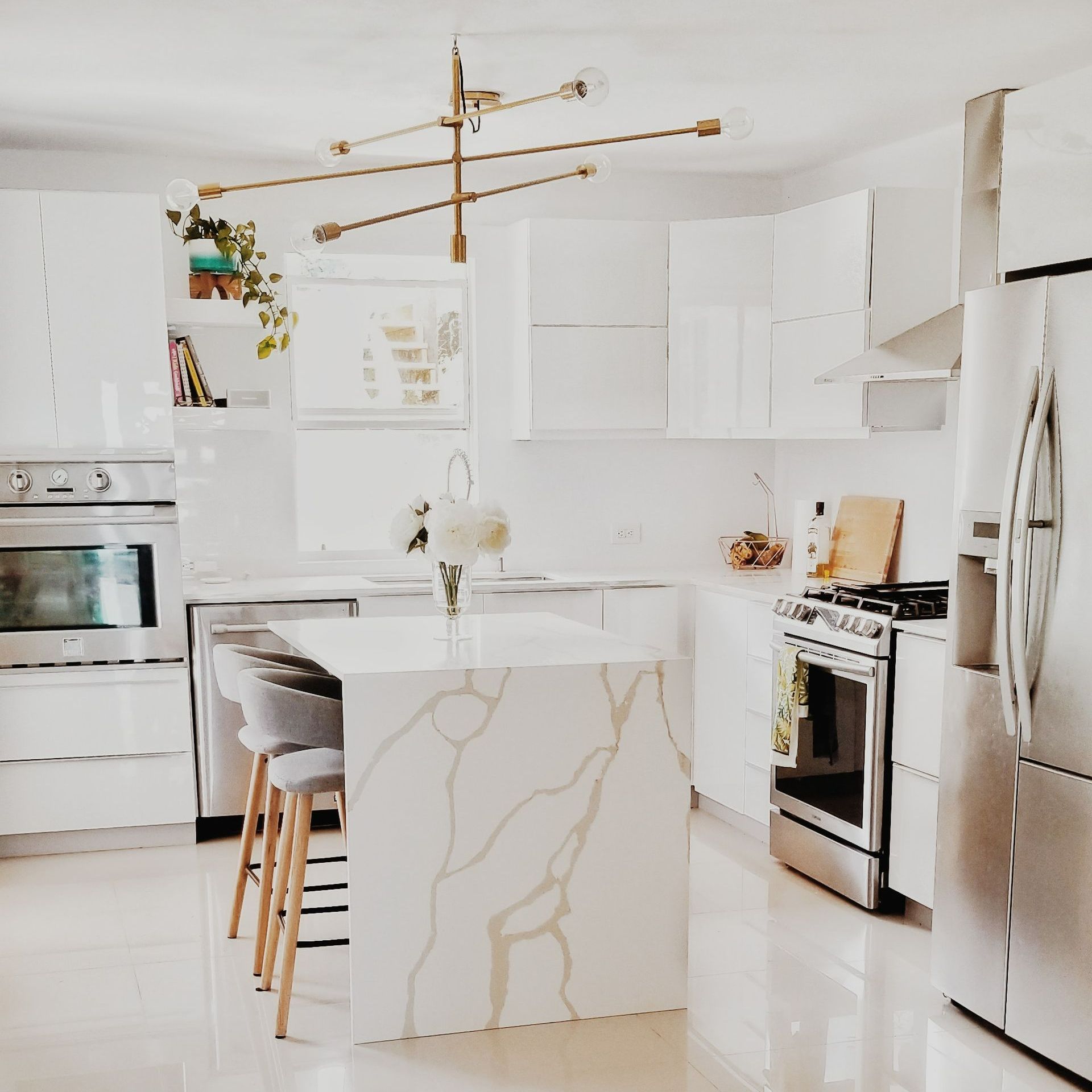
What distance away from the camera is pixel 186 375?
4543mm

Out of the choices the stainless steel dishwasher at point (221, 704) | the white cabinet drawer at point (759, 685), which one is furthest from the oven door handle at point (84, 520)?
the white cabinet drawer at point (759, 685)

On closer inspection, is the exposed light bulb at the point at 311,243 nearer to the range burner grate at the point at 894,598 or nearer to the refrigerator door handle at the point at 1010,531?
the refrigerator door handle at the point at 1010,531

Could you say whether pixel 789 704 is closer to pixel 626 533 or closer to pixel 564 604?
pixel 564 604

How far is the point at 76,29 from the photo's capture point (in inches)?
124

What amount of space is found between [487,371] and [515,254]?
0.51 m

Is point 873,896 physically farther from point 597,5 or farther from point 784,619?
point 597,5

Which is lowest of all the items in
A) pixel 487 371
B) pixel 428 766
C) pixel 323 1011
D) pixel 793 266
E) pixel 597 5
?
pixel 323 1011

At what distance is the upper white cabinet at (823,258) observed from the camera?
4148 mm

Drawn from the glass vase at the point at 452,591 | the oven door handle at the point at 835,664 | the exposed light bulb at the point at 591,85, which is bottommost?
the oven door handle at the point at 835,664

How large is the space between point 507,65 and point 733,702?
241 centimetres

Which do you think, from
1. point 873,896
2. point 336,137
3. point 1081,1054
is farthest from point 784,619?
point 336,137

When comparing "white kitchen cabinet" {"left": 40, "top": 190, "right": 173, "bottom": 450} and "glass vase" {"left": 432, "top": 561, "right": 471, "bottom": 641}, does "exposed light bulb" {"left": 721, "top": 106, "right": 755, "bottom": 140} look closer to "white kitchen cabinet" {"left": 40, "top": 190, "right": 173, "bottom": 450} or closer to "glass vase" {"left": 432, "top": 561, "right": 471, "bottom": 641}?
"glass vase" {"left": 432, "top": 561, "right": 471, "bottom": 641}

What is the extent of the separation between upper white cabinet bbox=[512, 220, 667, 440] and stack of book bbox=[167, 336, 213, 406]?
1292 millimetres

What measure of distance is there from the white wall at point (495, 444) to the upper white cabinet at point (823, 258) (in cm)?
83
